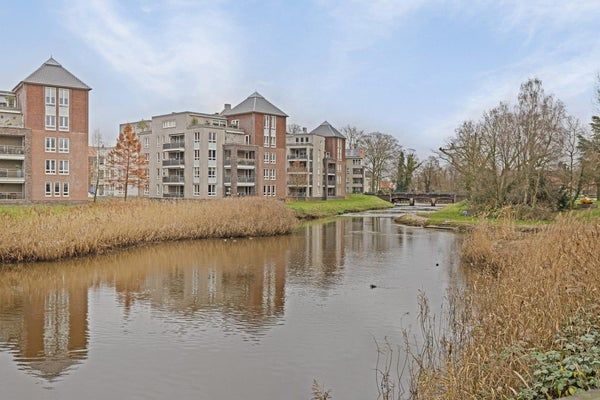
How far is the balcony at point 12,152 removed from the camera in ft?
162

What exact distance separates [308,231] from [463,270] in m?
19.8

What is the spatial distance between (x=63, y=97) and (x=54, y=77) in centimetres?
193

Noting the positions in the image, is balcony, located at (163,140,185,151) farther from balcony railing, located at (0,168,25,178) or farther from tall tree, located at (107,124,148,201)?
balcony railing, located at (0,168,25,178)

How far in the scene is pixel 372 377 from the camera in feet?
32.1

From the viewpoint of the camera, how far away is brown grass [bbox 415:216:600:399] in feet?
20.6

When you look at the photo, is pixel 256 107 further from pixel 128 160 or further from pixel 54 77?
pixel 54 77

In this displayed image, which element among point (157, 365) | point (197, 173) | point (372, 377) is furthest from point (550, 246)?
point (197, 173)

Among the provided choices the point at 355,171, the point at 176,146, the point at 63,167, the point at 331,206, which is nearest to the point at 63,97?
the point at 63,167

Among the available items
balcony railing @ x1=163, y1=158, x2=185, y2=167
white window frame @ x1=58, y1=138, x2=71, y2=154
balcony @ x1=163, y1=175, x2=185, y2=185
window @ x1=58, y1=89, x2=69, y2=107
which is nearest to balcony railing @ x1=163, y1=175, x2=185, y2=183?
balcony @ x1=163, y1=175, x2=185, y2=185

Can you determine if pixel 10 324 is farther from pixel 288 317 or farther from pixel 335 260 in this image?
pixel 335 260

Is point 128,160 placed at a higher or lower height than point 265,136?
lower

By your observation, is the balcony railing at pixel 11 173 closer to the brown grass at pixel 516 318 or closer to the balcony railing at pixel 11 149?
the balcony railing at pixel 11 149

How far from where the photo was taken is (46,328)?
42.4 ft

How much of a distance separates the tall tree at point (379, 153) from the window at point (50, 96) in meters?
53.5
